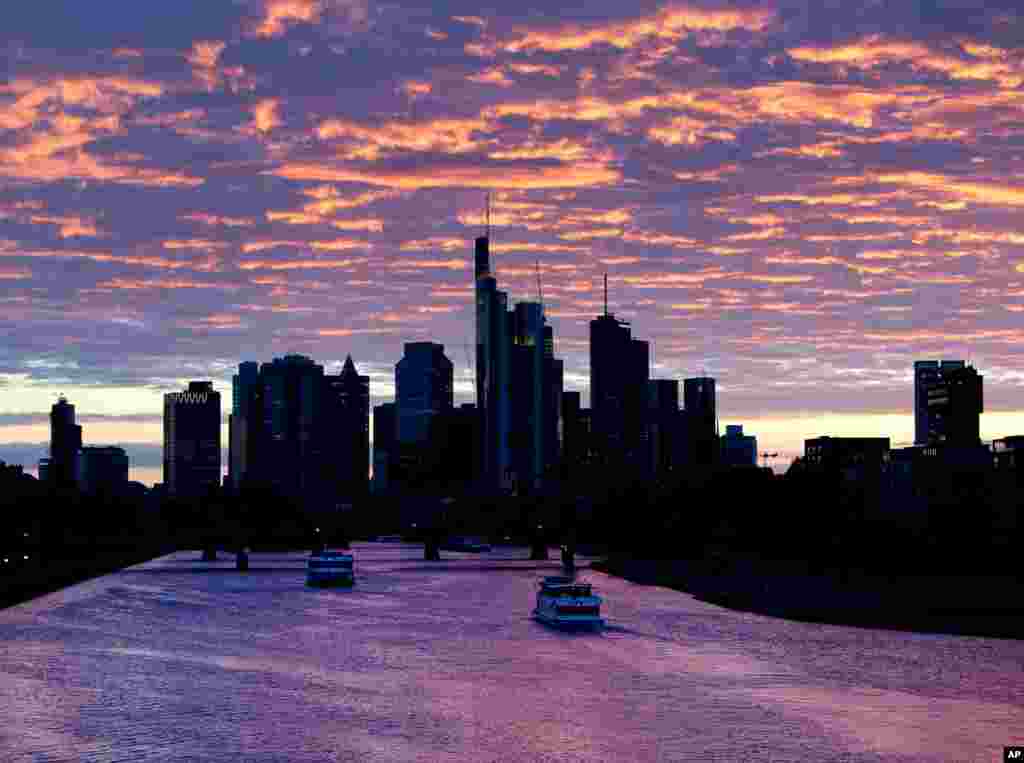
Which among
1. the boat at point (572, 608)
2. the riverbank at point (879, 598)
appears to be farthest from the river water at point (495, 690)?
the riverbank at point (879, 598)

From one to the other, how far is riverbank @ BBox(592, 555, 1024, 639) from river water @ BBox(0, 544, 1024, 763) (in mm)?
3579

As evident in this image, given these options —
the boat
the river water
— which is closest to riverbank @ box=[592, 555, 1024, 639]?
the river water

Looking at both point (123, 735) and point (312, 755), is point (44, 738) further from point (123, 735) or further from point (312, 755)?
point (312, 755)

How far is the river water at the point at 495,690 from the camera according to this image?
68875 mm

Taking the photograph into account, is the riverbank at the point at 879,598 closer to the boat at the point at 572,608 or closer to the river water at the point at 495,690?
the river water at the point at 495,690

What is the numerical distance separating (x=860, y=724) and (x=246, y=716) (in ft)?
89.0

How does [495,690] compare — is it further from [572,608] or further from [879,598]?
[879,598]

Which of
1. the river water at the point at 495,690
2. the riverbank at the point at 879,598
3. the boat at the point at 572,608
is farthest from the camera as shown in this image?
the boat at the point at 572,608

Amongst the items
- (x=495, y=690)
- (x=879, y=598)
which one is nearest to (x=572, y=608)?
(x=879, y=598)

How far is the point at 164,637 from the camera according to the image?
122062mm

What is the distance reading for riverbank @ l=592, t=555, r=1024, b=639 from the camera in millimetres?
117312

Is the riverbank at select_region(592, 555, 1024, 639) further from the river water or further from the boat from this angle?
the boat

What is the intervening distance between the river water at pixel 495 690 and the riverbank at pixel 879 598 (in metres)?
3.58

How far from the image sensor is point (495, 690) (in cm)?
8856
